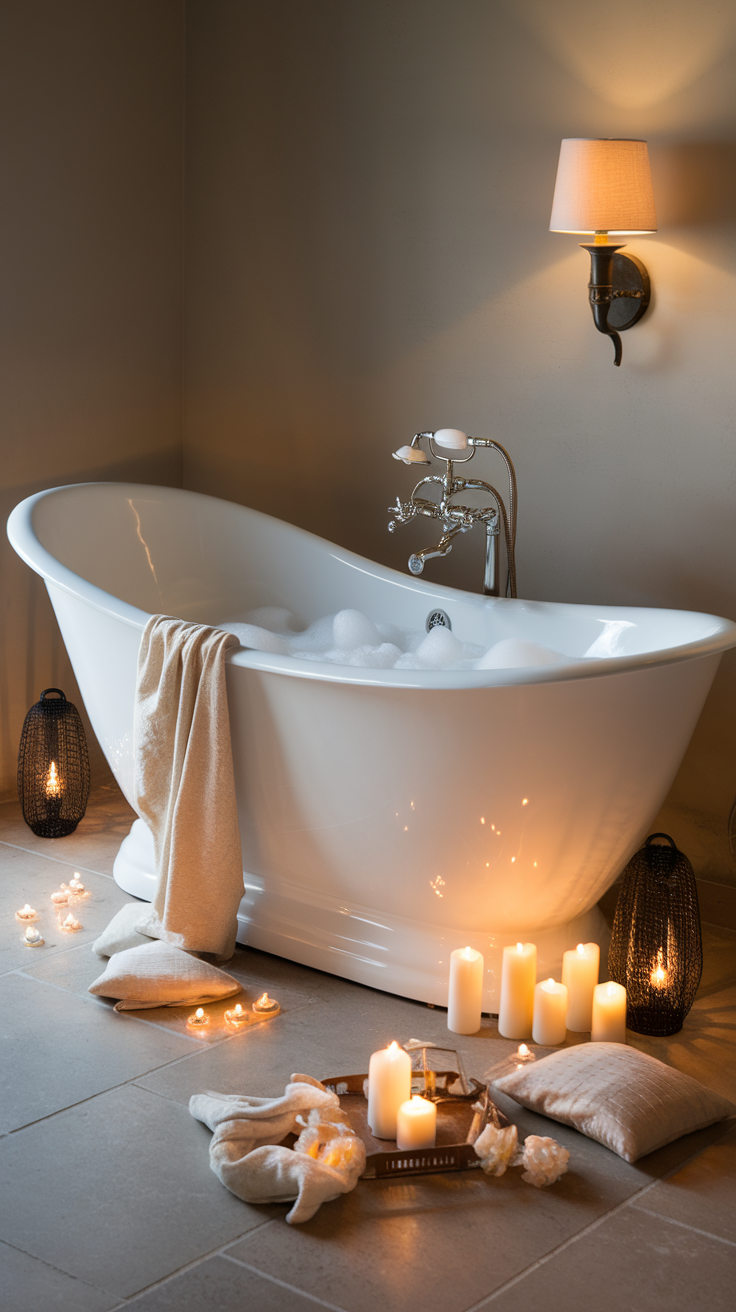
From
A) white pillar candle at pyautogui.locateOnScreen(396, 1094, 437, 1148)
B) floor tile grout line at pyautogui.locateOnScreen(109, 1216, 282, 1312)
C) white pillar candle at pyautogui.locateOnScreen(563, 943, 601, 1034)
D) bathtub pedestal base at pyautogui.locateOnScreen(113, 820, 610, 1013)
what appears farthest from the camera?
bathtub pedestal base at pyautogui.locateOnScreen(113, 820, 610, 1013)

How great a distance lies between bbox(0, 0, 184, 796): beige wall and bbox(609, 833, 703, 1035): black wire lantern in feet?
6.03

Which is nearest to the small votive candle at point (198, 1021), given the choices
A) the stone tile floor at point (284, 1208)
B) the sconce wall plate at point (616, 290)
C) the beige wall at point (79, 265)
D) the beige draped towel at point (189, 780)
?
the stone tile floor at point (284, 1208)

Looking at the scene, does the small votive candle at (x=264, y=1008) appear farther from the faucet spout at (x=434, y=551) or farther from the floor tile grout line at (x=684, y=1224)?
the faucet spout at (x=434, y=551)

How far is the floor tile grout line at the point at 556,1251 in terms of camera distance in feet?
5.26

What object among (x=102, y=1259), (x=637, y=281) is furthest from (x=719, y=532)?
(x=102, y=1259)

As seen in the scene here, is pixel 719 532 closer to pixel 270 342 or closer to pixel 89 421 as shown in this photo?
pixel 270 342

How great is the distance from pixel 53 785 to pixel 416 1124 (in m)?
1.60

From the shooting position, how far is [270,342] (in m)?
3.58

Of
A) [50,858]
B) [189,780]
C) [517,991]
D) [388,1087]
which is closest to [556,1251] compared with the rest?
[388,1087]

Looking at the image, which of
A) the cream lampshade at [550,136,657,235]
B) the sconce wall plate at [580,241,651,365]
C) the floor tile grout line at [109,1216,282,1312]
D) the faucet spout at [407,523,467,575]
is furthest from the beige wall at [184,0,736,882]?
the floor tile grout line at [109,1216,282,1312]

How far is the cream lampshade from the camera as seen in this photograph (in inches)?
102

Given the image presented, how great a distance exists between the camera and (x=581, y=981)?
228 cm

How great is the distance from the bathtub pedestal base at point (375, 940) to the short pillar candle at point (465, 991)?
9 cm

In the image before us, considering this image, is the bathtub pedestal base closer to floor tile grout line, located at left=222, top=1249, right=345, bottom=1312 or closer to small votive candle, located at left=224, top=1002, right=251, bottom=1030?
small votive candle, located at left=224, top=1002, right=251, bottom=1030
